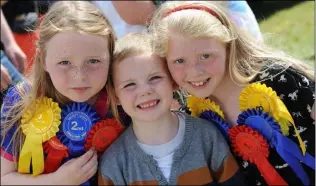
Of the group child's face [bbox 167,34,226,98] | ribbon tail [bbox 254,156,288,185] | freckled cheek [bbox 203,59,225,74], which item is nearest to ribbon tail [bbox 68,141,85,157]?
child's face [bbox 167,34,226,98]

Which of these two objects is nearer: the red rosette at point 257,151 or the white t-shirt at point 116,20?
the red rosette at point 257,151

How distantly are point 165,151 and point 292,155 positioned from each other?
503 mm

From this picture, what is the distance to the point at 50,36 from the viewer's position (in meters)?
1.95

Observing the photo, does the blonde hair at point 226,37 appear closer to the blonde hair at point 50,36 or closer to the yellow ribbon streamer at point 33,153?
the blonde hair at point 50,36

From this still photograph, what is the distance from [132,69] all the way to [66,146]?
420mm

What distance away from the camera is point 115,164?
1890 millimetres

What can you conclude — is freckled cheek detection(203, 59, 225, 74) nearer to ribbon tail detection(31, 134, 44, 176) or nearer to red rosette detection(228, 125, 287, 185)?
red rosette detection(228, 125, 287, 185)

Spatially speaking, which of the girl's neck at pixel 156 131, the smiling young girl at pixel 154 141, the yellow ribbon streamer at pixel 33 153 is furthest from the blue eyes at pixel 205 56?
the yellow ribbon streamer at pixel 33 153

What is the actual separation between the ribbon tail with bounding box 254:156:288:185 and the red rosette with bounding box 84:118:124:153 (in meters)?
0.57

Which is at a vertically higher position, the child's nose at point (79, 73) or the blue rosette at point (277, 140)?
the child's nose at point (79, 73)

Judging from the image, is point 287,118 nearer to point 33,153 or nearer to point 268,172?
point 268,172

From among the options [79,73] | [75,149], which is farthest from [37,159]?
[79,73]

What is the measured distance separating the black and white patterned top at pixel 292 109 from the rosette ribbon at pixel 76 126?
0.63 meters

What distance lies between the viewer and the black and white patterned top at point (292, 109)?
78.2 inches
